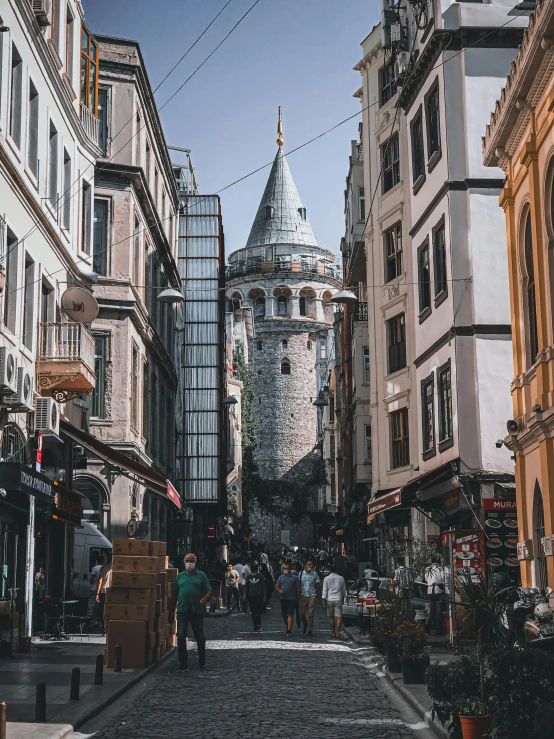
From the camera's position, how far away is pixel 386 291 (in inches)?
1281

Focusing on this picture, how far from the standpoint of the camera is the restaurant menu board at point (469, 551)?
19484 mm

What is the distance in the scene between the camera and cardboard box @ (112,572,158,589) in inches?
636

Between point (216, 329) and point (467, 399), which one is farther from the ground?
point (216, 329)

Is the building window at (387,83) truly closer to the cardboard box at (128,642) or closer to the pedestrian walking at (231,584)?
the pedestrian walking at (231,584)

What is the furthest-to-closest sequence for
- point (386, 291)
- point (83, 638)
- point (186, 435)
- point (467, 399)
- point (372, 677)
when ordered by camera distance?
point (186, 435) → point (386, 291) → point (467, 399) → point (83, 638) → point (372, 677)

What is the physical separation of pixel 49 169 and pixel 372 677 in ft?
41.1

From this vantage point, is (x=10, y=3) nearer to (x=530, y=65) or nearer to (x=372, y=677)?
(x=530, y=65)

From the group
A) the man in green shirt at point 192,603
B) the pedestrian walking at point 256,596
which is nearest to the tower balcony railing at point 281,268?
the pedestrian walking at point 256,596

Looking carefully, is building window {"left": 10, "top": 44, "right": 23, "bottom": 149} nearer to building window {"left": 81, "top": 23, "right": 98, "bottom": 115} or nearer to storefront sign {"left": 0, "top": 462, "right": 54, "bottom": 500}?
storefront sign {"left": 0, "top": 462, "right": 54, "bottom": 500}

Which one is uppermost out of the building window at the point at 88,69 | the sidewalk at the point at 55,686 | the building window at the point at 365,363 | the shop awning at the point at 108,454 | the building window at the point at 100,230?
the building window at the point at 88,69

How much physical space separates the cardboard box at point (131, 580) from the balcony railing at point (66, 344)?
5651 millimetres

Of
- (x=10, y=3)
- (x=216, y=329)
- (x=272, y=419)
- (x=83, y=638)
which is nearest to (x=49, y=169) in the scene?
(x=10, y=3)

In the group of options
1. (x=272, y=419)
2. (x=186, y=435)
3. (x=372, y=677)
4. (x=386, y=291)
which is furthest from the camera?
(x=272, y=419)

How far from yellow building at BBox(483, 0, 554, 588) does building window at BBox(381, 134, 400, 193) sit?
40.6ft
